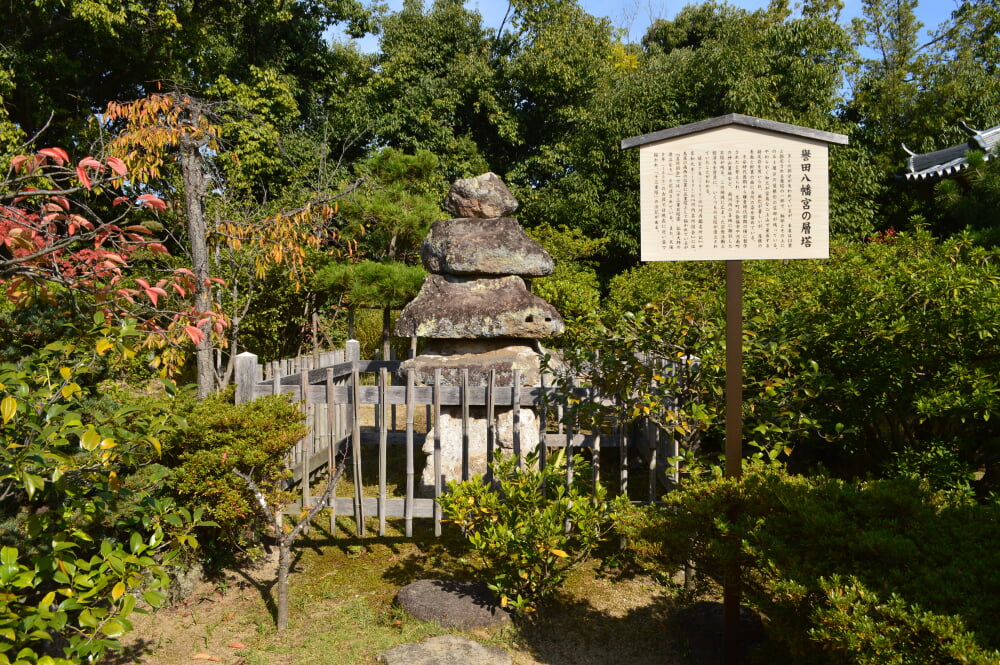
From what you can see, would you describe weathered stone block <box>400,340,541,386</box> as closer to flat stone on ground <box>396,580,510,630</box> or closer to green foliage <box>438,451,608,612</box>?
green foliage <box>438,451,608,612</box>

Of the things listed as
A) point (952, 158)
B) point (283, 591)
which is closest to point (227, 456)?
point (283, 591)

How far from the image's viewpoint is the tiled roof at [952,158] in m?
9.16

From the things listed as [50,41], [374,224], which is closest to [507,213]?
[374,224]

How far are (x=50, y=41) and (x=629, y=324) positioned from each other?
13903 mm

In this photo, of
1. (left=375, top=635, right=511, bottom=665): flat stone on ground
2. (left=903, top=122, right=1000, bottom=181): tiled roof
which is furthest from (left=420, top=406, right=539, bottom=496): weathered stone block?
(left=903, top=122, right=1000, bottom=181): tiled roof

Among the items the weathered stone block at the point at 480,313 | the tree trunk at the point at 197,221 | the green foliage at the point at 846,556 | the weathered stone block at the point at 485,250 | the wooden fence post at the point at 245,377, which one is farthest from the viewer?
the weathered stone block at the point at 485,250

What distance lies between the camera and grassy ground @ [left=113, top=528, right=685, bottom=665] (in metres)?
3.80

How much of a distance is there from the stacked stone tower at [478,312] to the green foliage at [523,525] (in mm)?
1866

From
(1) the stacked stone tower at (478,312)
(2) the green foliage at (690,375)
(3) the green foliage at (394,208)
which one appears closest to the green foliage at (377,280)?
(3) the green foliage at (394,208)

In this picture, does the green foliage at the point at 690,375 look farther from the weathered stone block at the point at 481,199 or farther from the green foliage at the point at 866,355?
the weathered stone block at the point at 481,199

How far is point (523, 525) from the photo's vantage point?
3.93 meters

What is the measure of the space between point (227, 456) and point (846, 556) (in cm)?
343

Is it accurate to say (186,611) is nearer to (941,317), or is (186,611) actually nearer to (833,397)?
(833,397)

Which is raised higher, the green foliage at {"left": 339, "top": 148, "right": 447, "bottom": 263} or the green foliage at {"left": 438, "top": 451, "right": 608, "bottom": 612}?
the green foliage at {"left": 339, "top": 148, "right": 447, "bottom": 263}
